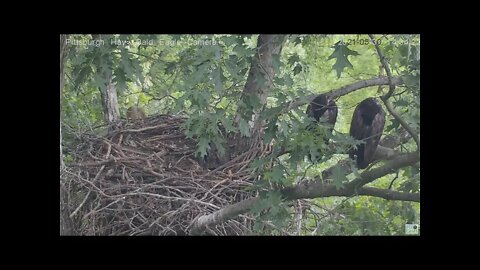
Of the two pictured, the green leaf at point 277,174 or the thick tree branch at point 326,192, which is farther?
the green leaf at point 277,174

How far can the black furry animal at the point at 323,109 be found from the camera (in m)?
4.64

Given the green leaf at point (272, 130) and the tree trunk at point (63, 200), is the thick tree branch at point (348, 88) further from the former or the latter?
the tree trunk at point (63, 200)

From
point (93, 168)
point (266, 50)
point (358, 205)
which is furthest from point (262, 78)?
point (93, 168)

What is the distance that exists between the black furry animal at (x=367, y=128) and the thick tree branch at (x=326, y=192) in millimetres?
153

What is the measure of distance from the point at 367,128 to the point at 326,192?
51 cm

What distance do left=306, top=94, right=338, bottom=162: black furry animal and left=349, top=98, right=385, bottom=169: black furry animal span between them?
0.13 metres

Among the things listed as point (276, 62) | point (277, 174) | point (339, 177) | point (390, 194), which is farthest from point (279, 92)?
point (390, 194)

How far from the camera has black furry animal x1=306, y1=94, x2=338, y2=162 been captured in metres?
4.64

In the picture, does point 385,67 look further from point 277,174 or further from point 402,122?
point 277,174

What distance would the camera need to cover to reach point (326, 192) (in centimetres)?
448

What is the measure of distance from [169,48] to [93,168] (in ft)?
2.99

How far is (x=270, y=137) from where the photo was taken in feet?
14.6

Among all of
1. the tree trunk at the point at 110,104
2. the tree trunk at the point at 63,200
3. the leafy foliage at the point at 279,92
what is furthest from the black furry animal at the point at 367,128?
the tree trunk at the point at 63,200

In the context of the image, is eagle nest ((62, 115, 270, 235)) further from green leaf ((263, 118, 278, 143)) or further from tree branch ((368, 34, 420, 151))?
tree branch ((368, 34, 420, 151))
